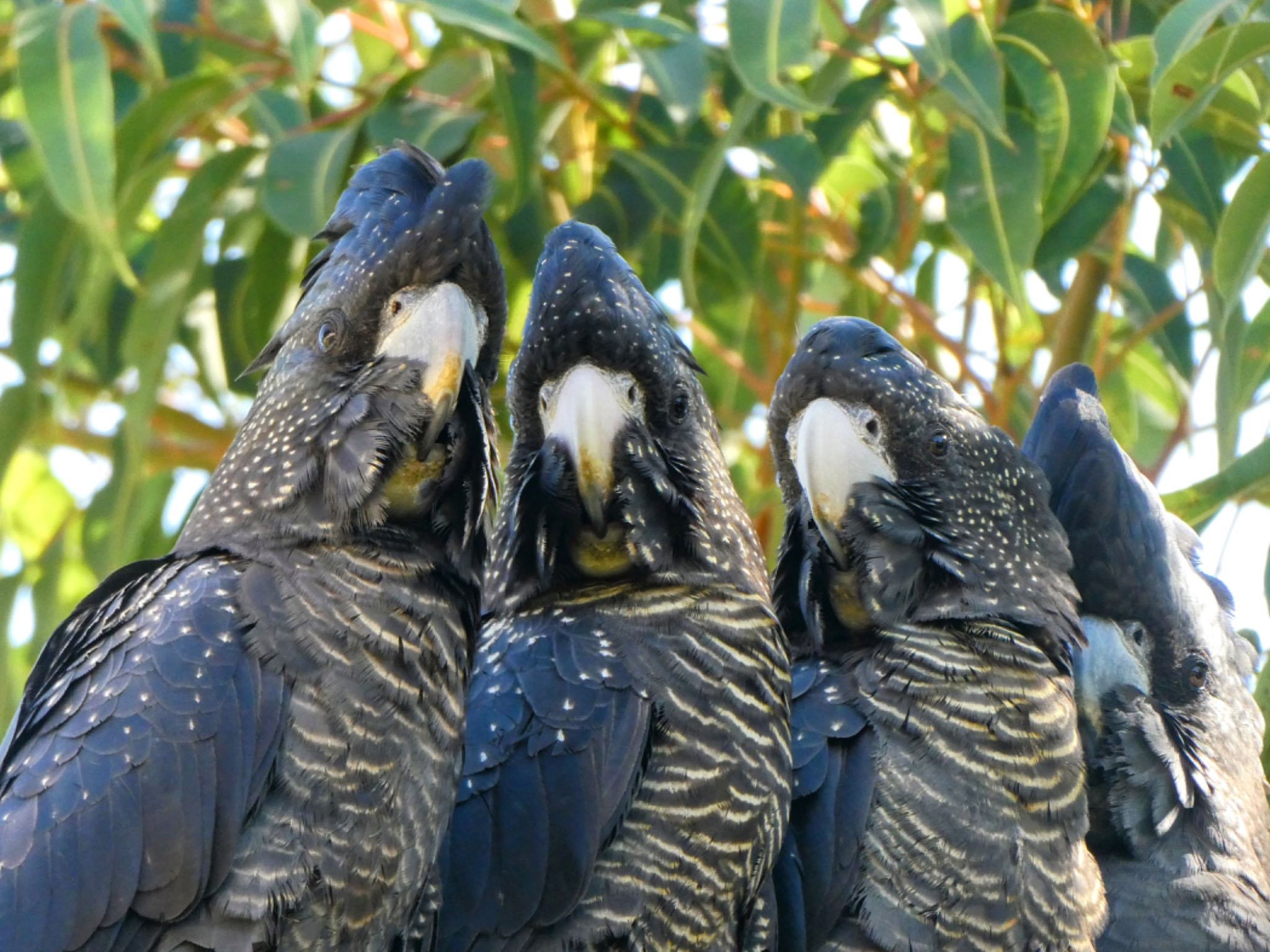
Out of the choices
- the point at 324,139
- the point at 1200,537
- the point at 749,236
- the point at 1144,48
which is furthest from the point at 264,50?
the point at 1200,537

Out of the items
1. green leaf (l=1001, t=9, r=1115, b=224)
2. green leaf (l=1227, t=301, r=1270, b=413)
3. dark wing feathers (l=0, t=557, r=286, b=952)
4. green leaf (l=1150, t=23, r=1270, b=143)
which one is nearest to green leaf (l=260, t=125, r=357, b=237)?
dark wing feathers (l=0, t=557, r=286, b=952)

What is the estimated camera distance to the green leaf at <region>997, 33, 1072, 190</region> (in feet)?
13.1

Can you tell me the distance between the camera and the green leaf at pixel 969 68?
11.9ft

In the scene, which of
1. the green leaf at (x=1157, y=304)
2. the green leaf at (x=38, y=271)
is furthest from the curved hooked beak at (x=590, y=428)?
the green leaf at (x=38, y=271)

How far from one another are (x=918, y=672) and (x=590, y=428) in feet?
2.77

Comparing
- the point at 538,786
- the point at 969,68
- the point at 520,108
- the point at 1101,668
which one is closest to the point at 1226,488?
the point at 1101,668

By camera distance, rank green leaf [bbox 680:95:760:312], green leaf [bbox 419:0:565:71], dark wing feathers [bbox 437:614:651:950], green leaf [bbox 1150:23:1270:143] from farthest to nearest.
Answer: green leaf [bbox 680:95:760:312]
green leaf [bbox 419:0:565:71]
green leaf [bbox 1150:23:1270:143]
dark wing feathers [bbox 437:614:651:950]

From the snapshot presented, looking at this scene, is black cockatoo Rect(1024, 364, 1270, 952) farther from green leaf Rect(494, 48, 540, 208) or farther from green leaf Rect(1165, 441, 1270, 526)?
green leaf Rect(494, 48, 540, 208)

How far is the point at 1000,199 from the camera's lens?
3992mm

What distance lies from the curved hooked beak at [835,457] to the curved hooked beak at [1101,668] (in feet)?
2.04

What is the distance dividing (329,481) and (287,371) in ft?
0.96

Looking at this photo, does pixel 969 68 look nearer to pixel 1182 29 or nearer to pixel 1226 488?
pixel 1182 29

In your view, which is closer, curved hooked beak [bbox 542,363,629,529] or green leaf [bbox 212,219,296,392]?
curved hooked beak [bbox 542,363,629,529]

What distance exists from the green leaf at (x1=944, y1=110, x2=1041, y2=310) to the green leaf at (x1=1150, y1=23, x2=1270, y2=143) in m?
0.52
